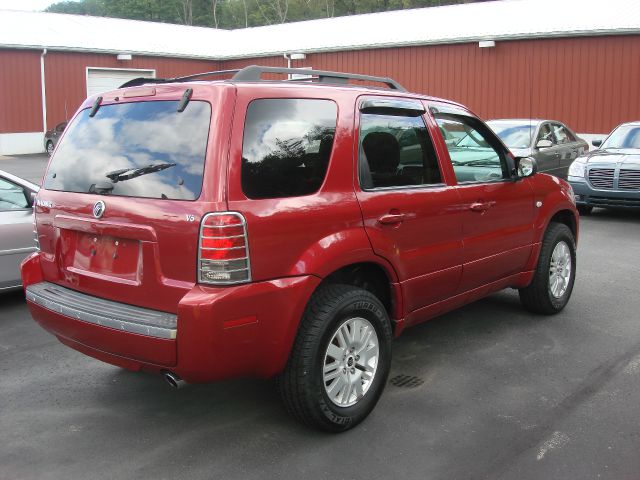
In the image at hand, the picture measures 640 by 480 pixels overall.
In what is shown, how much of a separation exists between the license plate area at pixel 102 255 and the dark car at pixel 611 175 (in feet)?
32.2

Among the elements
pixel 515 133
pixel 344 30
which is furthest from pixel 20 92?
pixel 515 133

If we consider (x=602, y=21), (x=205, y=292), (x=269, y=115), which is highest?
(x=602, y=21)

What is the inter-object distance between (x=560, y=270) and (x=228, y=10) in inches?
3070

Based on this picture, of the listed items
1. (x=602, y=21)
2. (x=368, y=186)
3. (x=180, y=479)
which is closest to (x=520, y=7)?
(x=602, y=21)

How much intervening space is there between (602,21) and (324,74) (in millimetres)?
18047

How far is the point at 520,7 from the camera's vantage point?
A: 76.6ft

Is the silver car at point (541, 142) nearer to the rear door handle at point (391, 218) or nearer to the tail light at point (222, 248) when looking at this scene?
the rear door handle at point (391, 218)

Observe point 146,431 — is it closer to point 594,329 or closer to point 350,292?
point 350,292

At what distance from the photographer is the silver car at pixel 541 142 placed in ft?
40.2

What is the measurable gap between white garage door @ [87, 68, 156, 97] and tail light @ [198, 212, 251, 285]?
2555cm

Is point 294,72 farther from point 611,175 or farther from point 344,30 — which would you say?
point 344,30

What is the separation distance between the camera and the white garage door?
27386mm

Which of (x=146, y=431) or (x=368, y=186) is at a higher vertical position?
(x=368, y=186)

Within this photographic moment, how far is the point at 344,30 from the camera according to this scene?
27.5 meters
